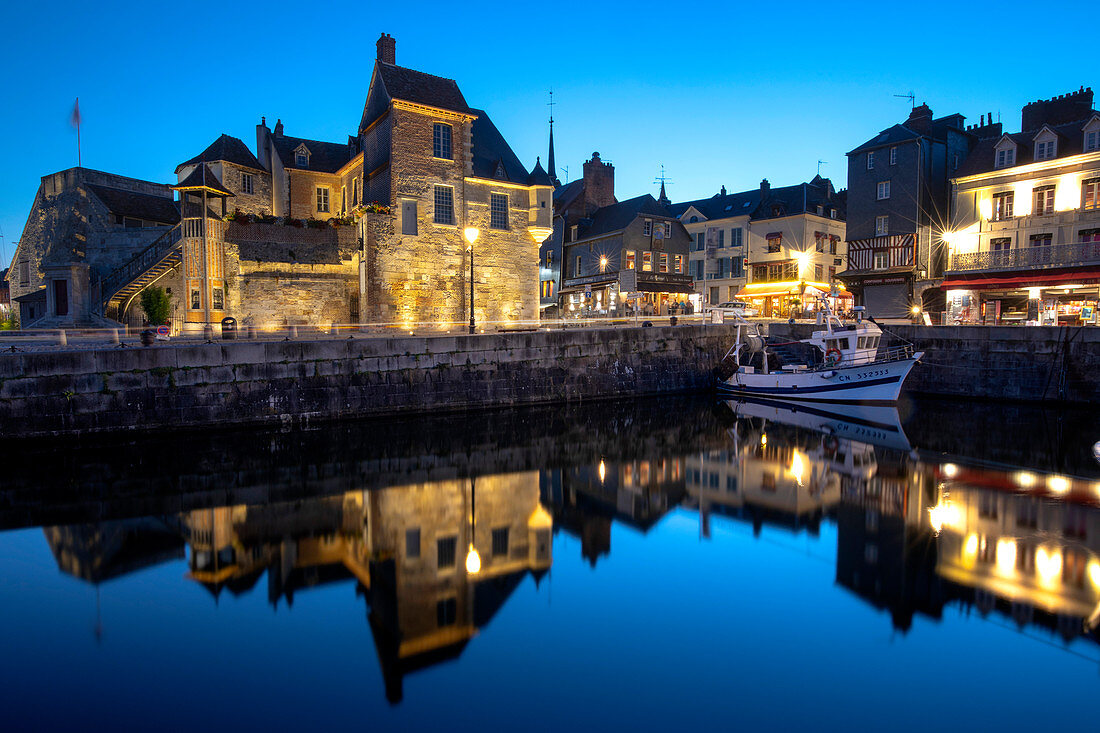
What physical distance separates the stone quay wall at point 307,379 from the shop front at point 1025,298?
1602cm

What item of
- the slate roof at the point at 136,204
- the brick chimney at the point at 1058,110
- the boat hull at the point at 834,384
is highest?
the brick chimney at the point at 1058,110

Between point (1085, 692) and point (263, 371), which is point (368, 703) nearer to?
point (1085, 692)

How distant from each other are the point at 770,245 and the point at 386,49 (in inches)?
1068

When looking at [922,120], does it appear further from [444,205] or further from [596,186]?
[444,205]

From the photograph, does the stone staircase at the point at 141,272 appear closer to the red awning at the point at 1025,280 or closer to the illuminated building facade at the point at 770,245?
the illuminated building facade at the point at 770,245

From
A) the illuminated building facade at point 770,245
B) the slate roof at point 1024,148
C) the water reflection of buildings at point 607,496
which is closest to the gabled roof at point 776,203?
the illuminated building facade at point 770,245

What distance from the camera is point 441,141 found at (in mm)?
27703

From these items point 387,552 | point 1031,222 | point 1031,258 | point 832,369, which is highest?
point 1031,222

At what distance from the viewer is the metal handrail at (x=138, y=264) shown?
27.5 metres

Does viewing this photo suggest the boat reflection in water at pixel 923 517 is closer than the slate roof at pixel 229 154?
Yes

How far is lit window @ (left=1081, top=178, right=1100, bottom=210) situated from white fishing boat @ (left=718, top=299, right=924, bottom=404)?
38.1ft

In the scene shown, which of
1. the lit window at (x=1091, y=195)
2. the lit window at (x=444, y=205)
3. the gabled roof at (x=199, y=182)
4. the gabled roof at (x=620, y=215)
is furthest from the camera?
the gabled roof at (x=620, y=215)

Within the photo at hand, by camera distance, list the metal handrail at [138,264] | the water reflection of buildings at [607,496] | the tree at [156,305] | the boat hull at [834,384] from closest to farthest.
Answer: the water reflection of buildings at [607,496]
the boat hull at [834,384]
the metal handrail at [138,264]
the tree at [156,305]

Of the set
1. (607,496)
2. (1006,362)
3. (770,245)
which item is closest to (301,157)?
(607,496)
